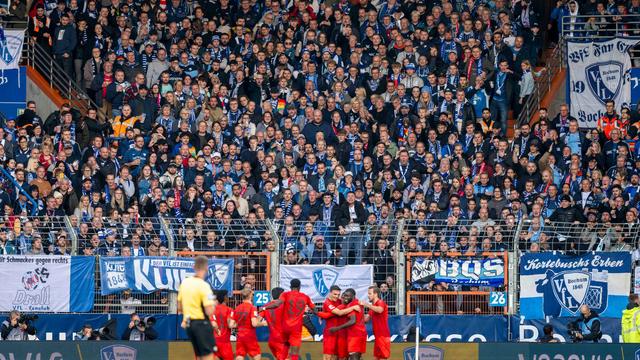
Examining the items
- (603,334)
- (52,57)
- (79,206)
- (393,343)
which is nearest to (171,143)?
(79,206)

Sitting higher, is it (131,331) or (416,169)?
(416,169)

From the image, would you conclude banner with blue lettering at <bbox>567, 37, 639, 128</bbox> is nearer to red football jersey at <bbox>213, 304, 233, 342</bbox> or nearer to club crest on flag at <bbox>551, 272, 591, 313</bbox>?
club crest on flag at <bbox>551, 272, 591, 313</bbox>

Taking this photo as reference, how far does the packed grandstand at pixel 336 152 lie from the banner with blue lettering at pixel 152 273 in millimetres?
39

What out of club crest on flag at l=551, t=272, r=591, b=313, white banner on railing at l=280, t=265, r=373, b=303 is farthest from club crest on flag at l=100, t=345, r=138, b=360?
club crest on flag at l=551, t=272, r=591, b=313

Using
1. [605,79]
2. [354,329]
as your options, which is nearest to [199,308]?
[354,329]

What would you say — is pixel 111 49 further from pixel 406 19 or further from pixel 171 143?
pixel 406 19

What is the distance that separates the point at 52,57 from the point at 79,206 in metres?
6.99

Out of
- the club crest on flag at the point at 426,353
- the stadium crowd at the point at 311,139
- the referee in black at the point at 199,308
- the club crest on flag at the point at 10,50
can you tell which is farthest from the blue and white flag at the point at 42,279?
the referee in black at the point at 199,308

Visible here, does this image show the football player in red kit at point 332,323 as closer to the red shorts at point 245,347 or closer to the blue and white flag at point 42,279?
the red shorts at point 245,347

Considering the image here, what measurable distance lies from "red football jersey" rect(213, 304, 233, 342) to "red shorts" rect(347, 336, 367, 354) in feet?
7.39

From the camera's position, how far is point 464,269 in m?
29.7

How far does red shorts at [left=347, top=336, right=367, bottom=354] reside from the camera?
26.9 metres

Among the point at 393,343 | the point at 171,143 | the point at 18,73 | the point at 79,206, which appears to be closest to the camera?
the point at 393,343

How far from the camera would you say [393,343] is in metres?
28.3
